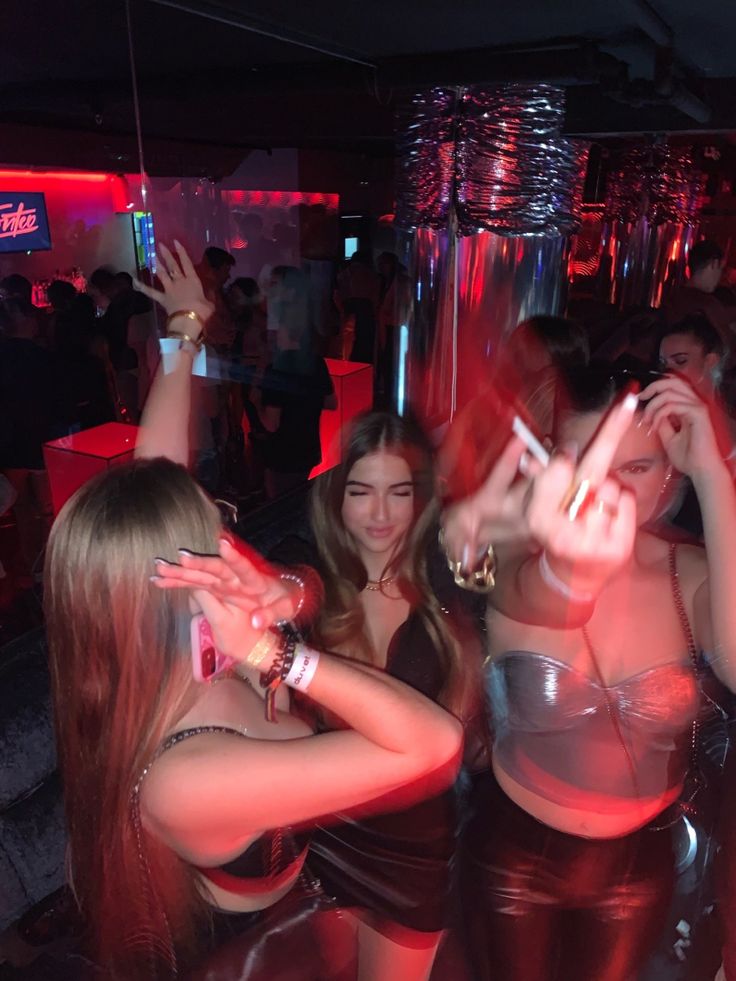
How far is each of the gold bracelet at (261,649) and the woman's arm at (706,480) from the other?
0.76 meters

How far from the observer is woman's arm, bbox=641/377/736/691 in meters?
1.20

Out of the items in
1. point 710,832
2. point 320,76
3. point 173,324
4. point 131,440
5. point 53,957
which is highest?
point 320,76

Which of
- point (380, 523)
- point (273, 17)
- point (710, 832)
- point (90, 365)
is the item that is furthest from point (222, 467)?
point (710, 832)

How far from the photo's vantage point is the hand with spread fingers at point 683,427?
1.25 meters

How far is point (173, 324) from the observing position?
6.47 feet

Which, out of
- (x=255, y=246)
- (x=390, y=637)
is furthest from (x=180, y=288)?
(x=255, y=246)

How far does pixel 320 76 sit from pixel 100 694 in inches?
129

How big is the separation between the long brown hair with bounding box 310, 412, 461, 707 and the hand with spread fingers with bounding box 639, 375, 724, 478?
59 centimetres

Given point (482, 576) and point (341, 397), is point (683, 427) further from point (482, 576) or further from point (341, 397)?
point (341, 397)

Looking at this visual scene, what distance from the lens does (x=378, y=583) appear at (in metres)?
1.64

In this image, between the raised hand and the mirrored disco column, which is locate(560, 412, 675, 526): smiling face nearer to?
the raised hand

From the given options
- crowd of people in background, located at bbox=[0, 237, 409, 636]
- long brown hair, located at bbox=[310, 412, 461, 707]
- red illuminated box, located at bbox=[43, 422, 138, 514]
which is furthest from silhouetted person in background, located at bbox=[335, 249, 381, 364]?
long brown hair, located at bbox=[310, 412, 461, 707]

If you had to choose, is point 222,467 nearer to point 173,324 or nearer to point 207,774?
point 173,324

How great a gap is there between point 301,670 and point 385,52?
10.1 ft
